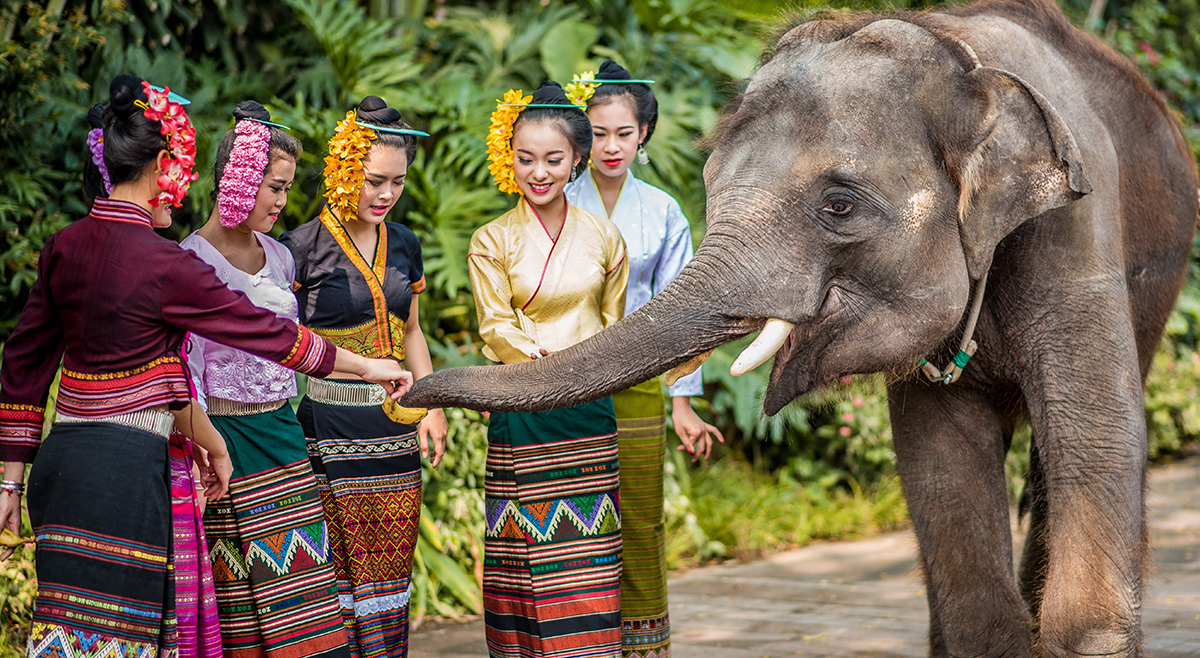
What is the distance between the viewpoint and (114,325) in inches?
114

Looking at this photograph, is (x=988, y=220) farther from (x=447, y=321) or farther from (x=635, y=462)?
(x=447, y=321)

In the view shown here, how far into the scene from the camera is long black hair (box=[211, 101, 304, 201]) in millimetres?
3400

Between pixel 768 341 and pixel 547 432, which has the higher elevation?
pixel 768 341

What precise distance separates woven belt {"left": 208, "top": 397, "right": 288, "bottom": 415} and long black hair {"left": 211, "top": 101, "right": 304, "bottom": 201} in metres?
0.56

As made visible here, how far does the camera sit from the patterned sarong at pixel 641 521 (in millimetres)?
4031

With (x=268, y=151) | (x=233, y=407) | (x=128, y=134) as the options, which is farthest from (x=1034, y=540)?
(x=128, y=134)

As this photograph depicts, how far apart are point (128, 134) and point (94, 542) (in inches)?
37.0

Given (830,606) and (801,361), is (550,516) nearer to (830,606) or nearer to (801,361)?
(801,361)

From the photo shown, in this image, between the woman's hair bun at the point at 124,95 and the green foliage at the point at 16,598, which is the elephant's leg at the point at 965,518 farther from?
the green foliage at the point at 16,598

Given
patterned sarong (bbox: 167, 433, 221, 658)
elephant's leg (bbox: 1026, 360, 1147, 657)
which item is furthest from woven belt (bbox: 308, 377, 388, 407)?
elephant's leg (bbox: 1026, 360, 1147, 657)

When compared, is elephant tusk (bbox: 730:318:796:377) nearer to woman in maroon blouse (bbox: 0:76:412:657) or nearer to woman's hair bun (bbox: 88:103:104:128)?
woman in maroon blouse (bbox: 0:76:412:657)

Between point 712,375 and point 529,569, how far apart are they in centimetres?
341

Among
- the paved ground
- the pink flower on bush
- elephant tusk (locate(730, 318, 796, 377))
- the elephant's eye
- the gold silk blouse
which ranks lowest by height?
the paved ground

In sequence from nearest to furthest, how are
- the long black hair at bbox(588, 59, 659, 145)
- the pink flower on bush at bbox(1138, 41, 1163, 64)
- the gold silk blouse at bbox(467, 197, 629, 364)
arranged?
the gold silk blouse at bbox(467, 197, 629, 364) → the long black hair at bbox(588, 59, 659, 145) → the pink flower on bush at bbox(1138, 41, 1163, 64)
